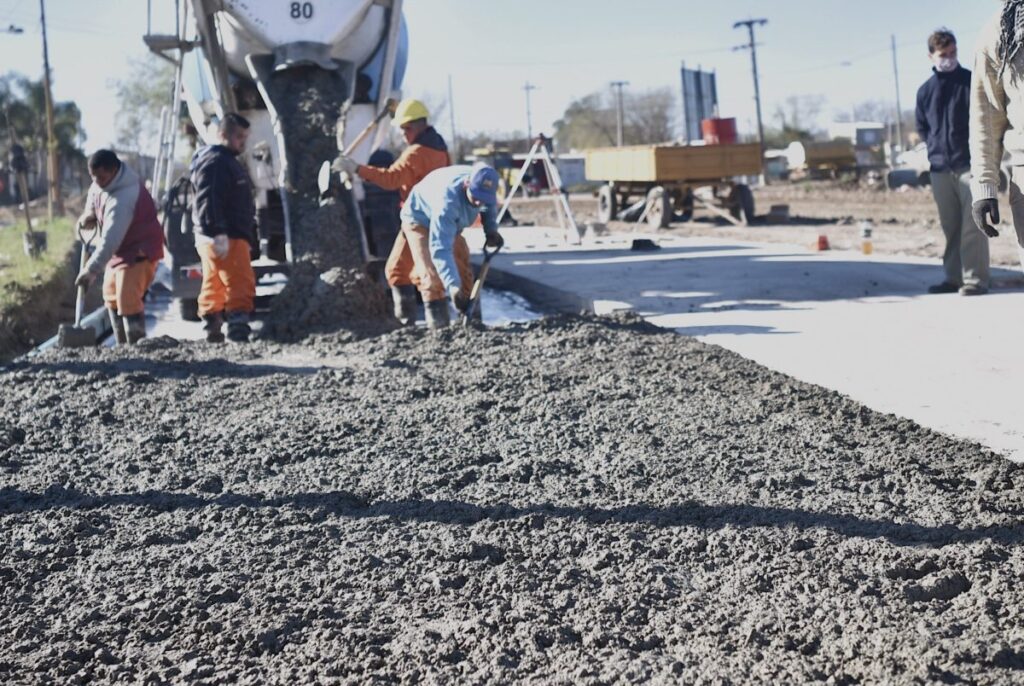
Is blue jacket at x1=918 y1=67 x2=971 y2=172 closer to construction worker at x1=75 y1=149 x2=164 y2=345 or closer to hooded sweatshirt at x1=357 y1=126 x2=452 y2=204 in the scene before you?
hooded sweatshirt at x1=357 y1=126 x2=452 y2=204

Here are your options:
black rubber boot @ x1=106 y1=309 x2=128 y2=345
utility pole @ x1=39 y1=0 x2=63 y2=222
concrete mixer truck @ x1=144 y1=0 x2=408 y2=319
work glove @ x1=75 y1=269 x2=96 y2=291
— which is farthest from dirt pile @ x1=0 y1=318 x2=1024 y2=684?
utility pole @ x1=39 y1=0 x2=63 y2=222

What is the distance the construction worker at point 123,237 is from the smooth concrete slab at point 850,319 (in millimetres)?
3667

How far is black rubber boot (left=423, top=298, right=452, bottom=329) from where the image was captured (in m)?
8.39

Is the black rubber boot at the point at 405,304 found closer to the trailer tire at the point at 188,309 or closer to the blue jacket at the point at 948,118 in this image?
the trailer tire at the point at 188,309

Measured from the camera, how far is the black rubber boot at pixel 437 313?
8.39 metres

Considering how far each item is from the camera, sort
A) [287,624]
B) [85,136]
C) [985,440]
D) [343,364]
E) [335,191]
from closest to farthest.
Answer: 1. [287,624]
2. [985,440]
3. [343,364]
4. [335,191]
5. [85,136]

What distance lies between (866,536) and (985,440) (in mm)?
1402

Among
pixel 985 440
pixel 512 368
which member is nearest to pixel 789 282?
pixel 512 368

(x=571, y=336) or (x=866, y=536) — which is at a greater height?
(x=571, y=336)

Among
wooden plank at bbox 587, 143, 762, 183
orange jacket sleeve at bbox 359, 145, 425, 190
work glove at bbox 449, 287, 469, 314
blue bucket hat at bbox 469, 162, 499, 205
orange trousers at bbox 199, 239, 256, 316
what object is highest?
wooden plank at bbox 587, 143, 762, 183

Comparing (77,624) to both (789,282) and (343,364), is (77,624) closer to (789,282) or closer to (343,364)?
(343,364)

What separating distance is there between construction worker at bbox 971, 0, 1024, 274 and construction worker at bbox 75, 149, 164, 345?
5.86 m

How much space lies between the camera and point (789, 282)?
10906 mm

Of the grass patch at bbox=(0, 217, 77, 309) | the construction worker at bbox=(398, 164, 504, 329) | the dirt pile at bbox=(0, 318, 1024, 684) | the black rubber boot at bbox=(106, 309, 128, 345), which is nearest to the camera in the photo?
the dirt pile at bbox=(0, 318, 1024, 684)
